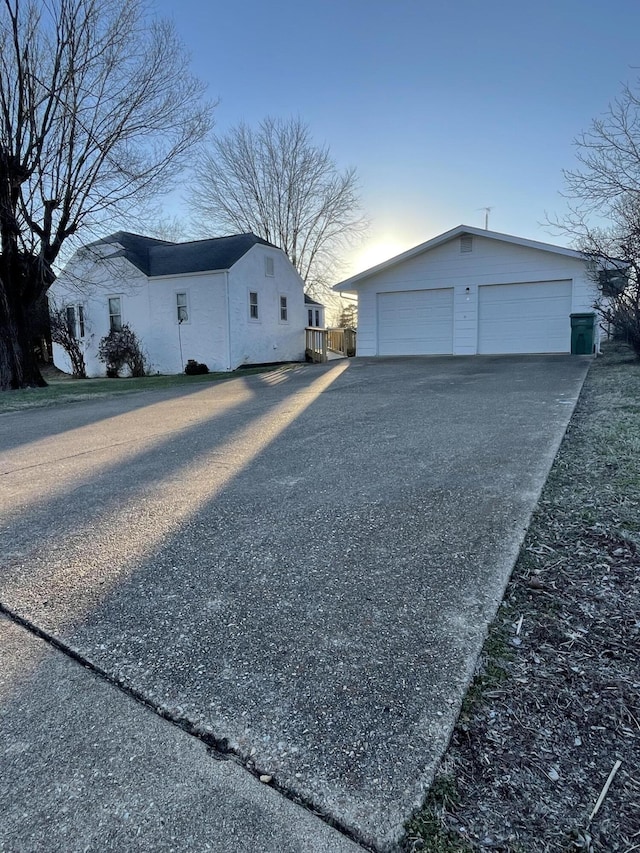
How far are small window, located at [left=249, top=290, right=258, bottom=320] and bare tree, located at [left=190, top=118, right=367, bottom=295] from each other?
38.7 ft

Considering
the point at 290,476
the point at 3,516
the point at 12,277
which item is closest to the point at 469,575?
the point at 290,476

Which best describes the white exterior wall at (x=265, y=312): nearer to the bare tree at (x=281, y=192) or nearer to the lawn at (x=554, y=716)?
the bare tree at (x=281, y=192)

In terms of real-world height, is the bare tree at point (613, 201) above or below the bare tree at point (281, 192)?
below

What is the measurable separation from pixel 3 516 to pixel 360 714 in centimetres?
274

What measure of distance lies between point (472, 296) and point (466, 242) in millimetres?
1666

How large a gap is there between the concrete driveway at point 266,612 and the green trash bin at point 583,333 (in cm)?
1012

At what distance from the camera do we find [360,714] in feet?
4.47

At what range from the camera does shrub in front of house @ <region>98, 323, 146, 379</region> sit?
17.5 m

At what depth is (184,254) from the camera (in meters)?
18.1

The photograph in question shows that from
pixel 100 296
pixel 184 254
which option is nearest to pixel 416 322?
pixel 184 254

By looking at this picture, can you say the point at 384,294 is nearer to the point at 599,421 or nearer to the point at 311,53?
the point at 311,53

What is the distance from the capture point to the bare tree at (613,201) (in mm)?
9156

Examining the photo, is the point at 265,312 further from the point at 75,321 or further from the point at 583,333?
the point at 583,333

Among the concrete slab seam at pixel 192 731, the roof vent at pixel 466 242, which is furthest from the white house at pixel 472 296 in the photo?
the concrete slab seam at pixel 192 731
